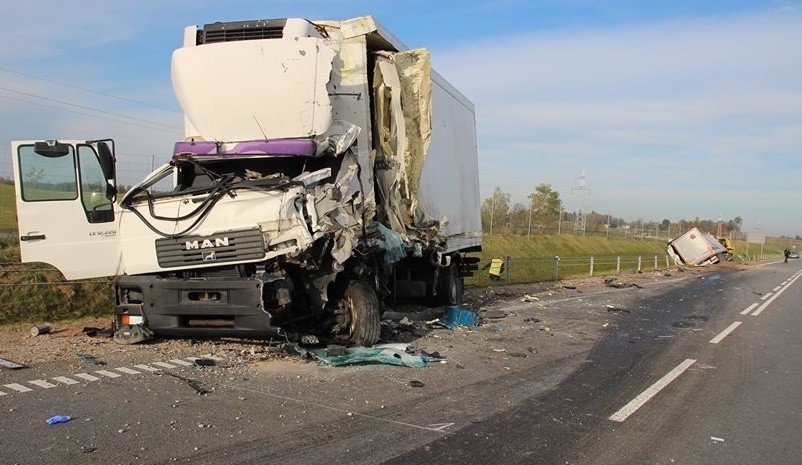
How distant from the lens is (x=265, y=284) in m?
6.76

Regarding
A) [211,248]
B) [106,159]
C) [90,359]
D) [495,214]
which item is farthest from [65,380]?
[495,214]

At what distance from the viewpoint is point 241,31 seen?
7.86m

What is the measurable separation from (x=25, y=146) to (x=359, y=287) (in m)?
3.94

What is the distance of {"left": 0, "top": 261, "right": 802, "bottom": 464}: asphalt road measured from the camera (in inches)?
172

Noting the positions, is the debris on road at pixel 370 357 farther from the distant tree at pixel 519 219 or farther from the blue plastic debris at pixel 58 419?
the distant tree at pixel 519 219

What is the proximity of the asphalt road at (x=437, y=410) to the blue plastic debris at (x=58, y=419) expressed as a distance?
58 millimetres

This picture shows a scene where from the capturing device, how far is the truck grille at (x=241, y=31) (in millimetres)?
7762

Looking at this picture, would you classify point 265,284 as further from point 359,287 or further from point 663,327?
point 663,327

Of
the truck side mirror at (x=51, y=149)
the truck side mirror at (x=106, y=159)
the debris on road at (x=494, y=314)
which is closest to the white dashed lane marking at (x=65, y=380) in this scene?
the truck side mirror at (x=106, y=159)

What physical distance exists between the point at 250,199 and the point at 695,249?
133 ft

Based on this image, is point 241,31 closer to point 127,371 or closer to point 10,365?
point 127,371

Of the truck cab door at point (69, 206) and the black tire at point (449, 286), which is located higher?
the truck cab door at point (69, 206)

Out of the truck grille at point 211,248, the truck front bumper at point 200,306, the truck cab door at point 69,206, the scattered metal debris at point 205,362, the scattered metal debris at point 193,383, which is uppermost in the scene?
the truck cab door at point 69,206

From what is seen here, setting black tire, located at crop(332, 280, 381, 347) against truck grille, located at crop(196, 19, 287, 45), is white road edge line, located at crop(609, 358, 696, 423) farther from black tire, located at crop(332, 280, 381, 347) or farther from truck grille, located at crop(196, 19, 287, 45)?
truck grille, located at crop(196, 19, 287, 45)
